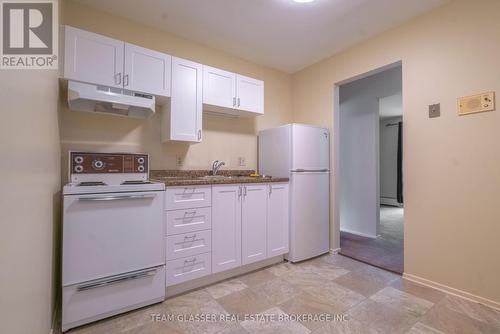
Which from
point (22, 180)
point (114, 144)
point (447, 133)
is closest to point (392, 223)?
point (447, 133)

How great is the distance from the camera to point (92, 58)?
6.18 feet

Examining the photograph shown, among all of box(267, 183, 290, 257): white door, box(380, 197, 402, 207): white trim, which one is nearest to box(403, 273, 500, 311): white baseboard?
box(267, 183, 290, 257): white door

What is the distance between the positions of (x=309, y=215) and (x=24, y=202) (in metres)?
2.54

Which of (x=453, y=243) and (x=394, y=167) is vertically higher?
(x=394, y=167)

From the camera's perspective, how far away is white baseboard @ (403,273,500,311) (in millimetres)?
1809

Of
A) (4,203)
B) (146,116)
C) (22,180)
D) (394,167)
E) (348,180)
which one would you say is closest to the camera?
(4,203)

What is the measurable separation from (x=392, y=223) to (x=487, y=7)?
3.85 meters

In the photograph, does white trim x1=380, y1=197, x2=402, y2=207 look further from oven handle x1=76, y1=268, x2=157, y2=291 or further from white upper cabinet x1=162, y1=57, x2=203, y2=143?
oven handle x1=76, y1=268, x2=157, y2=291

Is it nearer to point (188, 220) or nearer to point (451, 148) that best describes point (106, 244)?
point (188, 220)

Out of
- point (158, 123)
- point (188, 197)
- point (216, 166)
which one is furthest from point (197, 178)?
point (158, 123)

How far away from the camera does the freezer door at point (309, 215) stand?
2.72 m

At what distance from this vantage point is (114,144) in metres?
2.28

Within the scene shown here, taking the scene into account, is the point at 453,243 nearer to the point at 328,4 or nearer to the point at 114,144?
the point at 328,4

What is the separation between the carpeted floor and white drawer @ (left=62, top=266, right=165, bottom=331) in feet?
7.49
